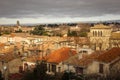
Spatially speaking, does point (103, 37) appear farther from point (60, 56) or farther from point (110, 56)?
point (110, 56)

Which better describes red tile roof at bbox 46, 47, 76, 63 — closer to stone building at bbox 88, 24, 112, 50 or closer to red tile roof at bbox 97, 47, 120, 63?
red tile roof at bbox 97, 47, 120, 63

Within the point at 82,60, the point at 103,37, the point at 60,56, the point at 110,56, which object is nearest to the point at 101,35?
the point at 103,37

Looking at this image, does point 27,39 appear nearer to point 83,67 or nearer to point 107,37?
point 107,37

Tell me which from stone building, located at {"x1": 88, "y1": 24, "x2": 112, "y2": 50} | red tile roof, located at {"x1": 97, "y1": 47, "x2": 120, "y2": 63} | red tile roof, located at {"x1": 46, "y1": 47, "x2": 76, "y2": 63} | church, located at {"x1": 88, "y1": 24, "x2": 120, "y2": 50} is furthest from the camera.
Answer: stone building, located at {"x1": 88, "y1": 24, "x2": 112, "y2": 50}

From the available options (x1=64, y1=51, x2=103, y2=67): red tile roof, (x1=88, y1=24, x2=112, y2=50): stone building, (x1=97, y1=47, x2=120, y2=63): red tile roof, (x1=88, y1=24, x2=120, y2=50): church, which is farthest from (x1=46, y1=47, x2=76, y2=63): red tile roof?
(x1=88, y1=24, x2=112, y2=50): stone building

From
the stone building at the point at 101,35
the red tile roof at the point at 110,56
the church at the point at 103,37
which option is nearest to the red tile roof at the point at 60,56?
the red tile roof at the point at 110,56

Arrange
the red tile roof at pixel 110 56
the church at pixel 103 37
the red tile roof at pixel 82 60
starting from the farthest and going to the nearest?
the church at pixel 103 37 → the red tile roof at pixel 82 60 → the red tile roof at pixel 110 56

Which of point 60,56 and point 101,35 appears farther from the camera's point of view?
point 101,35

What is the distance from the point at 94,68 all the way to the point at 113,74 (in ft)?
10.7

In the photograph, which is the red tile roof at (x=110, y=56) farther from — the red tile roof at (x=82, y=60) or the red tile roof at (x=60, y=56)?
the red tile roof at (x=60, y=56)

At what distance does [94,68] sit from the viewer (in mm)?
25141

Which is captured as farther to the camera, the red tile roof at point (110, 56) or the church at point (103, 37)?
the church at point (103, 37)

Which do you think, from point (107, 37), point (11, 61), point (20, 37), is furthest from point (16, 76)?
point (20, 37)

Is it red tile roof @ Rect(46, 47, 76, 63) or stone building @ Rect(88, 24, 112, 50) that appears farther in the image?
stone building @ Rect(88, 24, 112, 50)
